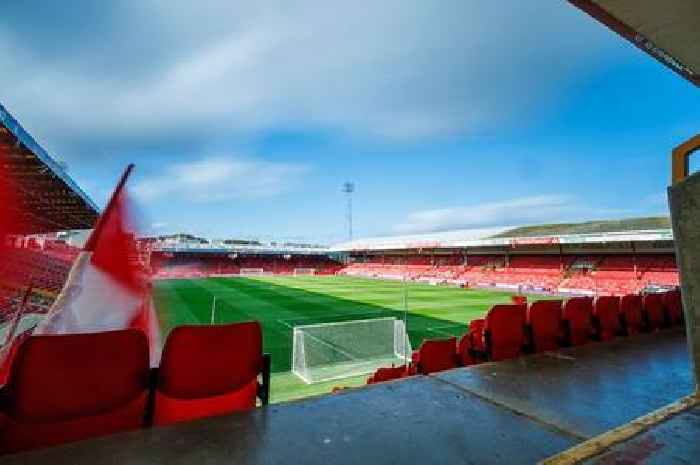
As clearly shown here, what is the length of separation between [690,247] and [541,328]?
2.24m

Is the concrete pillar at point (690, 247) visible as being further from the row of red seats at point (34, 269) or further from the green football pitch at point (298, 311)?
the row of red seats at point (34, 269)

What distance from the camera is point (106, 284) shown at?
2.99m

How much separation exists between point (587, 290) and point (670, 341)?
80.8 ft

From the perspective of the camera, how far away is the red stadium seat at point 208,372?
6.72 ft

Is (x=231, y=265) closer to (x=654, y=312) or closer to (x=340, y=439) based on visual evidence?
(x=654, y=312)

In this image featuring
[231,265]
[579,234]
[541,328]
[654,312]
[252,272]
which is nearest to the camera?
[541,328]

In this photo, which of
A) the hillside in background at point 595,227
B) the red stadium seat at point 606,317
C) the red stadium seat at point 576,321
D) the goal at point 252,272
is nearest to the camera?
the red stadium seat at point 576,321

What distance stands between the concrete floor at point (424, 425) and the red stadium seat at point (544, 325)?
1.00 m

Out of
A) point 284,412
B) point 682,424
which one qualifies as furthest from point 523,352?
point 284,412

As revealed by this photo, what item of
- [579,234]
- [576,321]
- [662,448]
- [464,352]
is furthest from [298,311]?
[579,234]

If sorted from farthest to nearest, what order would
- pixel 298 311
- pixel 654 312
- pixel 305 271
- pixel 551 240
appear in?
pixel 305 271
pixel 551 240
pixel 298 311
pixel 654 312

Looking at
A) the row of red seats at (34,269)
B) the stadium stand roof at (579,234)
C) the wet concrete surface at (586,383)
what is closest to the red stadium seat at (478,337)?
the wet concrete surface at (586,383)

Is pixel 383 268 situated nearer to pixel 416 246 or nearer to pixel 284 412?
pixel 416 246

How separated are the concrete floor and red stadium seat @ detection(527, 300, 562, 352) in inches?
39.5
